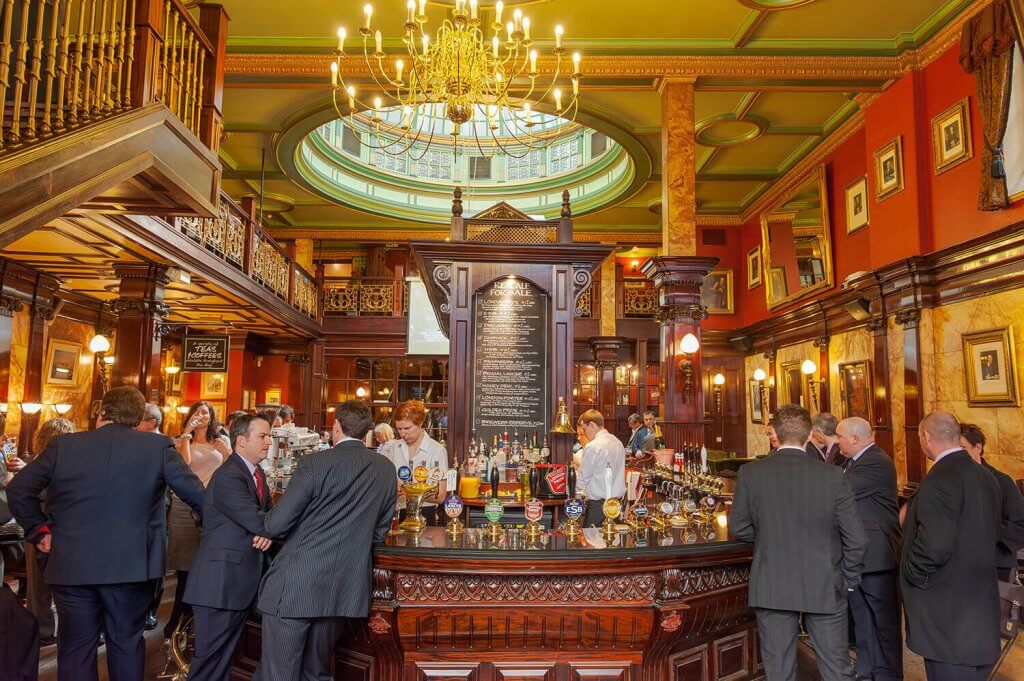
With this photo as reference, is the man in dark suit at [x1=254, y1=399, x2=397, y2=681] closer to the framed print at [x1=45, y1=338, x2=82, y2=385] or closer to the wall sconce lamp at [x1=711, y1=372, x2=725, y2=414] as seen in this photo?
the framed print at [x1=45, y1=338, x2=82, y2=385]

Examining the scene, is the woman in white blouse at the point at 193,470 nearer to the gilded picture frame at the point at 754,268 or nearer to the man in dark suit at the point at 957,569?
the man in dark suit at the point at 957,569

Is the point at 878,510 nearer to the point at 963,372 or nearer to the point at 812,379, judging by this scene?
the point at 963,372

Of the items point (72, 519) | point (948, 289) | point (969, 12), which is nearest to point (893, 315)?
point (948, 289)

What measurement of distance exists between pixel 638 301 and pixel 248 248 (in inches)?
346

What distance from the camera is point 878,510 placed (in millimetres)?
3998

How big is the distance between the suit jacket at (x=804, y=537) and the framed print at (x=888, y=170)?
647cm

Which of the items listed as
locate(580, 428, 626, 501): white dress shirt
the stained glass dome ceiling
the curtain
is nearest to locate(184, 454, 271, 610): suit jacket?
locate(580, 428, 626, 501): white dress shirt

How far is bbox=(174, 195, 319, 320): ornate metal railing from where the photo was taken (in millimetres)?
8023

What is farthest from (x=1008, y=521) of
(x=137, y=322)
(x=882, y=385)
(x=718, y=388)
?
(x=718, y=388)

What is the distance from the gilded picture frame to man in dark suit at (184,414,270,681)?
40.2ft

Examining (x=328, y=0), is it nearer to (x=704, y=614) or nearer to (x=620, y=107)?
(x=620, y=107)

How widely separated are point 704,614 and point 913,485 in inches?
204

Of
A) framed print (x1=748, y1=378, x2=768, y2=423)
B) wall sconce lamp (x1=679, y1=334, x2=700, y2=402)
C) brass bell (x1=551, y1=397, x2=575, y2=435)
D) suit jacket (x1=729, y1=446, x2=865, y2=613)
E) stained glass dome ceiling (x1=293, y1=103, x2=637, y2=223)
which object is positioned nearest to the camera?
suit jacket (x1=729, y1=446, x2=865, y2=613)

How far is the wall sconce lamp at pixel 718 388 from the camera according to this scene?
564 inches
